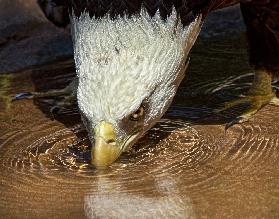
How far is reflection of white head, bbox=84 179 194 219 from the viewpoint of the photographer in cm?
376

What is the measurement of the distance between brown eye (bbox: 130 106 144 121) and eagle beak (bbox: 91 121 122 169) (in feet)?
0.42

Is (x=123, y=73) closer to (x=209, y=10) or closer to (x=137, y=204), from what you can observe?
(x=137, y=204)

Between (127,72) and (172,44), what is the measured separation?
0.36 metres

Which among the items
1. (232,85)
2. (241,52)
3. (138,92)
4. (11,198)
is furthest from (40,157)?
(241,52)

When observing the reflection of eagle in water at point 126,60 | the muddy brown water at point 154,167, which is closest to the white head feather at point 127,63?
the reflection of eagle in water at point 126,60

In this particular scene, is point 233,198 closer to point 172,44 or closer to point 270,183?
point 270,183

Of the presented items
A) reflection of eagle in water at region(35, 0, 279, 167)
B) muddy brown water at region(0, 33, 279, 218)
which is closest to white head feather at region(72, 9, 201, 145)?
reflection of eagle in water at region(35, 0, 279, 167)

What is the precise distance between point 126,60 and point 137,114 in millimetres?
271

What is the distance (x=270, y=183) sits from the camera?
401 cm

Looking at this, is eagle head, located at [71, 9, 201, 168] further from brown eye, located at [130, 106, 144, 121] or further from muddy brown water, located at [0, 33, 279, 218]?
muddy brown water, located at [0, 33, 279, 218]

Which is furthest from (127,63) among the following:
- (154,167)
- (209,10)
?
(209,10)

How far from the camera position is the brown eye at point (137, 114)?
403cm

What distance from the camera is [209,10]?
4543mm

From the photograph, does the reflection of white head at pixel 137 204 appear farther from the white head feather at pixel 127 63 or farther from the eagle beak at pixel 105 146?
the white head feather at pixel 127 63
